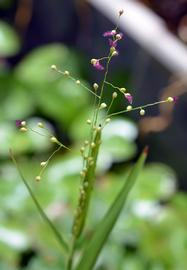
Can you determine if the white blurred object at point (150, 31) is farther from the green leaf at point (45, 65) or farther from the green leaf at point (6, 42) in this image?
the green leaf at point (6, 42)

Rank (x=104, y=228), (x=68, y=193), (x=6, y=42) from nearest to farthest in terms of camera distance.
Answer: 1. (x=104, y=228)
2. (x=68, y=193)
3. (x=6, y=42)

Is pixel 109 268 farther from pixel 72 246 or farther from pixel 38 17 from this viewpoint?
pixel 38 17

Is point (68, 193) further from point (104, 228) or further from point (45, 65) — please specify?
point (104, 228)

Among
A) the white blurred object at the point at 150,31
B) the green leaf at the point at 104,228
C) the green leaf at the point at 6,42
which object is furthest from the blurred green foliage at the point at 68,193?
the green leaf at the point at 104,228

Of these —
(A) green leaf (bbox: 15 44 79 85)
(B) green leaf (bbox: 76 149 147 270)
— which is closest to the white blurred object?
(A) green leaf (bbox: 15 44 79 85)

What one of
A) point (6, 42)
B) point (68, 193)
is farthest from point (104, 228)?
point (6, 42)

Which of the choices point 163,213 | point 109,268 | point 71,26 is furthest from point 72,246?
→ point 71,26
